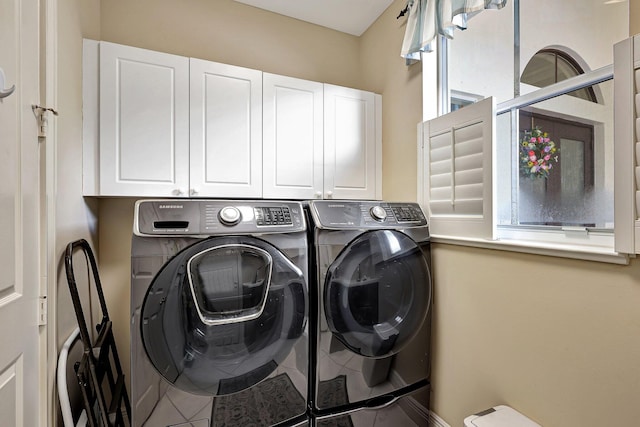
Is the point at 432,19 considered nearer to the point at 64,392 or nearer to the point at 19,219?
the point at 19,219

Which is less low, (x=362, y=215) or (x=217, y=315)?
(x=362, y=215)

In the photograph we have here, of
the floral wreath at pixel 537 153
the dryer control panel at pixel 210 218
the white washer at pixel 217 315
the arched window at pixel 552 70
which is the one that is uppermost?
the arched window at pixel 552 70

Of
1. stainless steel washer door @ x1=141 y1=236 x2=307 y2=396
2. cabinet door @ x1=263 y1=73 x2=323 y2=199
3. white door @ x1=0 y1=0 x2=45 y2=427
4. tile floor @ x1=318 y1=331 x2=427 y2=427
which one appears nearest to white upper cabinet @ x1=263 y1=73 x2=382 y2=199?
cabinet door @ x1=263 y1=73 x2=323 y2=199

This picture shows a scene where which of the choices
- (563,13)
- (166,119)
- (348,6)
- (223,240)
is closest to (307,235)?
(223,240)

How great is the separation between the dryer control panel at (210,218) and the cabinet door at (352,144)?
67 cm

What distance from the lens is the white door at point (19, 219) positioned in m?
0.82

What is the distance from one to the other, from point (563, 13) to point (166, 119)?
195 cm

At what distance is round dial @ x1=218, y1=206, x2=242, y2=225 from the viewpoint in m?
1.24

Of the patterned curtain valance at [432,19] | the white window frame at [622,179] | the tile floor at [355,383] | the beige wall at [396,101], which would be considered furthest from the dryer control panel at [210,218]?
the patterned curtain valance at [432,19]

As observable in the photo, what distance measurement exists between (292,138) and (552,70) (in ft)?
4.39

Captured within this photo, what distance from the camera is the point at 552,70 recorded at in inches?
51.4

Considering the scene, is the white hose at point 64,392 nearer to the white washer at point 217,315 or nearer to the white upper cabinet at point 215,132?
the white washer at point 217,315

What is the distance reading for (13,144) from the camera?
2.88ft

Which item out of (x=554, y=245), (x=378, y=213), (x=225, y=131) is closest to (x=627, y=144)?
(x=554, y=245)
